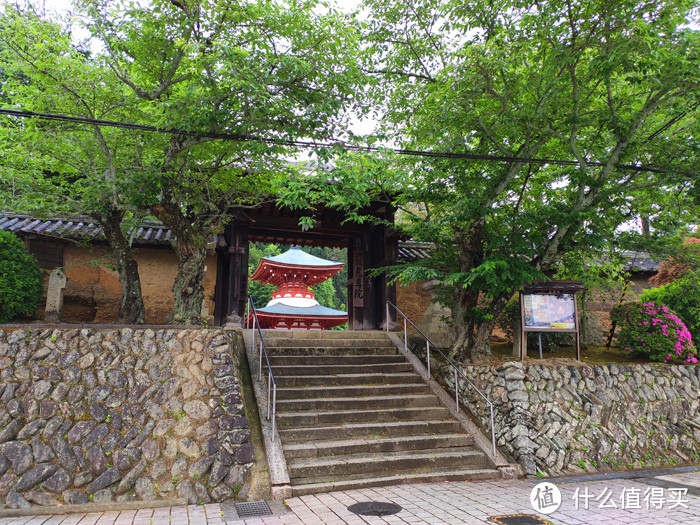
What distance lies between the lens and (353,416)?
293 inches

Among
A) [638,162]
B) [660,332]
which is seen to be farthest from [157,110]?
[660,332]

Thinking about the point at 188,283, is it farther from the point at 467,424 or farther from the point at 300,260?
the point at 300,260

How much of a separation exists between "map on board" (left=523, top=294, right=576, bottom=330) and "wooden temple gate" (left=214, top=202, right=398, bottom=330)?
3.87m

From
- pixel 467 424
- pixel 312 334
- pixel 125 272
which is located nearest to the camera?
pixel 467 424

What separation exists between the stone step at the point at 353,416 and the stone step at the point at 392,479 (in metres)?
1.19

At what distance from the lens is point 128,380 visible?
6.52m

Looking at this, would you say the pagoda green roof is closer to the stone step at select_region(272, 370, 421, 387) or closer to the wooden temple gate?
the wooden temple gate

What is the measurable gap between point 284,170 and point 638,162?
7.49 m

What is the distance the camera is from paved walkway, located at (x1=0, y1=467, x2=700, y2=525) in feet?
16.2

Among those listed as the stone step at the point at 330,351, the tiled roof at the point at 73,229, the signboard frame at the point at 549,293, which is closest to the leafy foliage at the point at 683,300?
the tiled roof at the point at 73,229

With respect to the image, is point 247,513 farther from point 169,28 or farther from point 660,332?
point 660,332

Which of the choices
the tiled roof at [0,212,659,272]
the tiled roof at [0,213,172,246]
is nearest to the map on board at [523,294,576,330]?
the tiled roof at [0,212,659,272]

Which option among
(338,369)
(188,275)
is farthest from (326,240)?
(188,275)

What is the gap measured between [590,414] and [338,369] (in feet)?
15.9
